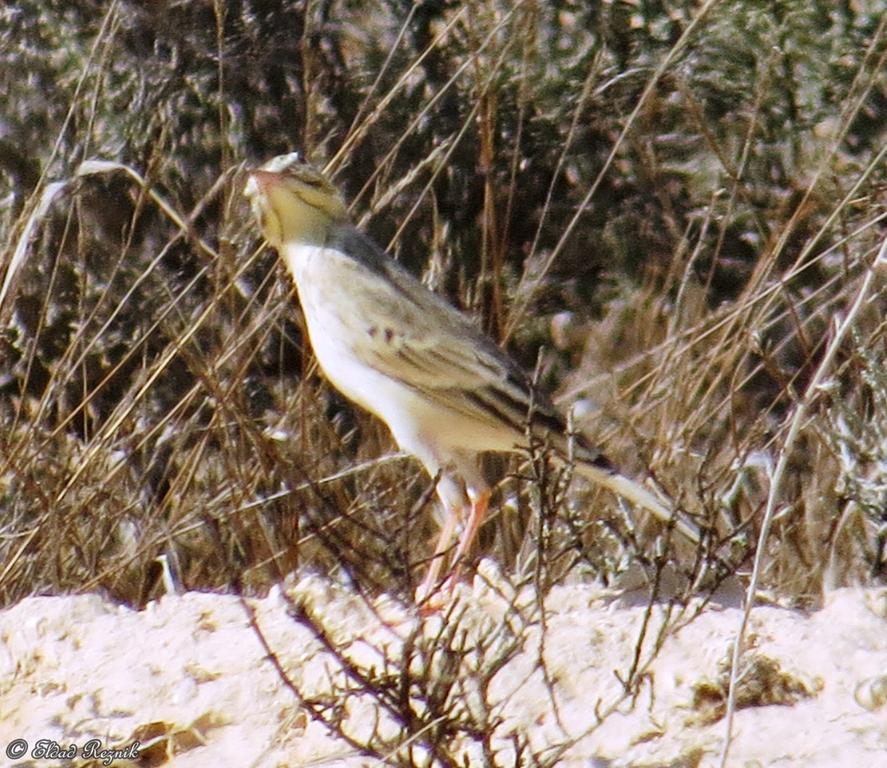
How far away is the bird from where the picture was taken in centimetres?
661

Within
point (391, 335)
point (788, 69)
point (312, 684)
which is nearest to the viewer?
point (312, 684)

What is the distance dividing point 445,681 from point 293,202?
2.68 m

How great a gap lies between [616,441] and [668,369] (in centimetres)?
34

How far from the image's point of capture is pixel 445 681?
4578mm

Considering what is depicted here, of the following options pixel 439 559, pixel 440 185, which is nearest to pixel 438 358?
pixel 439 559

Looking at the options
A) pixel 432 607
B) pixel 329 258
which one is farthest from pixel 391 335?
pixel 432 607

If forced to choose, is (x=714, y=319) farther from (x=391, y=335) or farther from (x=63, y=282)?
(x=63, y=282)

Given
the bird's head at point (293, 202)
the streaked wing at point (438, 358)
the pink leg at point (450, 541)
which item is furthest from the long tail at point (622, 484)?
the bird's head at point (293, 202)

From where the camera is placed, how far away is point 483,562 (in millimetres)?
6238

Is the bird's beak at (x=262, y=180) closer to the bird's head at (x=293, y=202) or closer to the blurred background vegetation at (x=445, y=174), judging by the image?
the bird's head at (x=293, y=202)

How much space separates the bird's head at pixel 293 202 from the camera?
6.80 m

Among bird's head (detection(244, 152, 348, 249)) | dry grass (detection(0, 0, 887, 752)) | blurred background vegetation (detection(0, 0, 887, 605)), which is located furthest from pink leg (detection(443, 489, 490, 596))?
bird's head (detection(244, 152, 348, 249))

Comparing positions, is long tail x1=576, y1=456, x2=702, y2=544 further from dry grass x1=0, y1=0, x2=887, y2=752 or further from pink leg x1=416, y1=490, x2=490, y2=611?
dry grass x1=0, y1=0, x2=887, y2=752

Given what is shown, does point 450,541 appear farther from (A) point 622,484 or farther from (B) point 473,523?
(A) point 622,484
